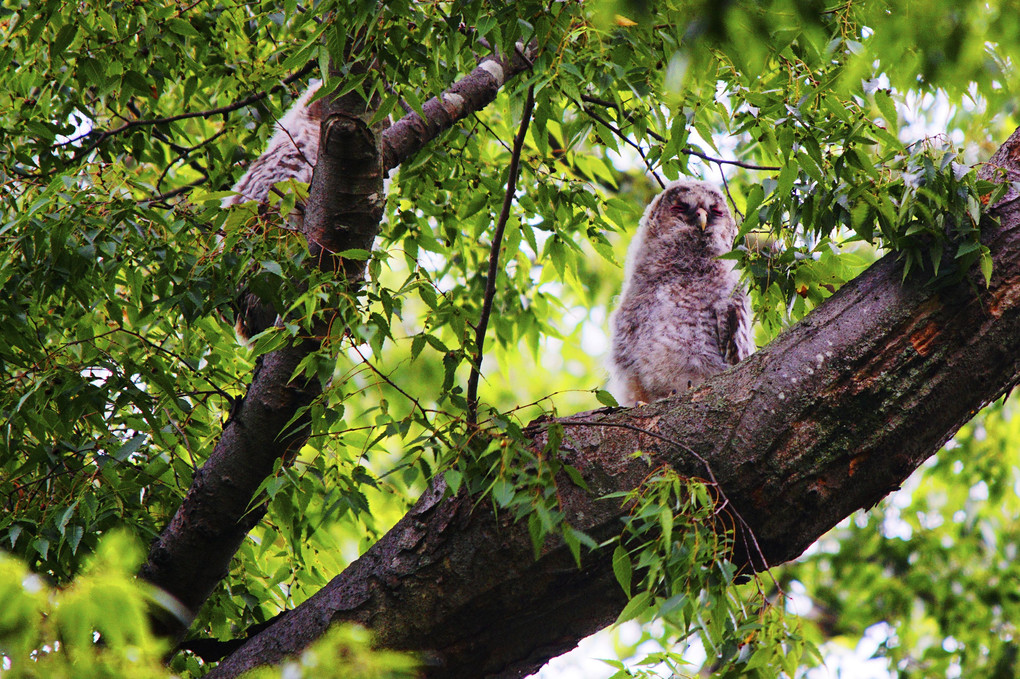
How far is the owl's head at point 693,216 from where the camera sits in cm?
414

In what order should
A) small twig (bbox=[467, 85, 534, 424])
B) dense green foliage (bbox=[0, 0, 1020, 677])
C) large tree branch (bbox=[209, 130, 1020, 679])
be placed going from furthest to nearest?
small twig (bbox=[467, 85, 534, 424]) < large tree branch (bbox=[209, 130, 1020, 679]) < dense green foliage (bbox=[0, 0, 1020, 677])

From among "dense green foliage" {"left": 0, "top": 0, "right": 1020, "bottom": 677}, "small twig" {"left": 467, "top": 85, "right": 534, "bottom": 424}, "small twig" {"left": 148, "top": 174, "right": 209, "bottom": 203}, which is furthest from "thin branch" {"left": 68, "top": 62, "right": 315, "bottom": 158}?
"small twig" {"left": 467, "top": 85, "right": 534, "bottom": 424}

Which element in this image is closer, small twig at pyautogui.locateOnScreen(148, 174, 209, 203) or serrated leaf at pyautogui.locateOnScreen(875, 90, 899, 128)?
serrated leaf at pyautogui.locateOnScreen(875, 90, 899, 128)

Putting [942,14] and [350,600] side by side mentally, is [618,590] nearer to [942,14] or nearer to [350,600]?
[350,600]

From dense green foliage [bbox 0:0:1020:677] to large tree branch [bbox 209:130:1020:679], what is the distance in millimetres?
137

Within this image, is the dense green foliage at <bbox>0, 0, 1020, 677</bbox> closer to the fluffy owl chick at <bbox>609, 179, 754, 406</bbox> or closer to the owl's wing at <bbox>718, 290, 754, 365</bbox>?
the fluffy owl chick at <bbox>609, 179, 754, 406</bbox>

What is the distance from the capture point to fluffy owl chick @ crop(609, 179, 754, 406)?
11.7 feet

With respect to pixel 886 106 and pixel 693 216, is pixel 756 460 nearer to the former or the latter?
pixel 886 106

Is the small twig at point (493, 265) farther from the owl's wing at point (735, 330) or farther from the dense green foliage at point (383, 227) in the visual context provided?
the owl's wing at point (735, 330)

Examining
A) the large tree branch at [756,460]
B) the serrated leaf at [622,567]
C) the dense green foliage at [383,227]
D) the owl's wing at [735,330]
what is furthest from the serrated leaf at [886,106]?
the owl's wing at [735,330]

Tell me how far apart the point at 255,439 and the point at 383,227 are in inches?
60.2

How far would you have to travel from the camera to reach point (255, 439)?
2543 mm

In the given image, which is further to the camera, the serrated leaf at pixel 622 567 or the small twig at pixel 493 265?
the small twig at pixel 493 265

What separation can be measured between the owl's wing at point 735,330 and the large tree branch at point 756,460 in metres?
1.33
